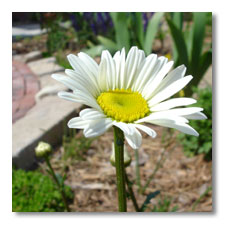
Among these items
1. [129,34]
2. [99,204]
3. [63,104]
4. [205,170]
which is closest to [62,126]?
[63,104]

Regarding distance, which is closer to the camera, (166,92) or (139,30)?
(166,92)

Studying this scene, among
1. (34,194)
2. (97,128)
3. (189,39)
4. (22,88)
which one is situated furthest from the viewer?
(189,39)

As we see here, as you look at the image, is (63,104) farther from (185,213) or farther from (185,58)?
(185,213)

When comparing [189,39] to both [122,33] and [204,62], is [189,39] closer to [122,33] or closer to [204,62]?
[204,62]

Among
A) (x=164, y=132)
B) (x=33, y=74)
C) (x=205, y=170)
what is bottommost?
(x=205, y=170)

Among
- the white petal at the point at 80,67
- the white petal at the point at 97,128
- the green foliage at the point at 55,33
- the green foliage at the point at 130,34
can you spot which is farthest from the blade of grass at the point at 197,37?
the white petal at the point at 97,128

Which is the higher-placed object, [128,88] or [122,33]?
[122,33]

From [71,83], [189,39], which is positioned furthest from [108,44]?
[71,83]
